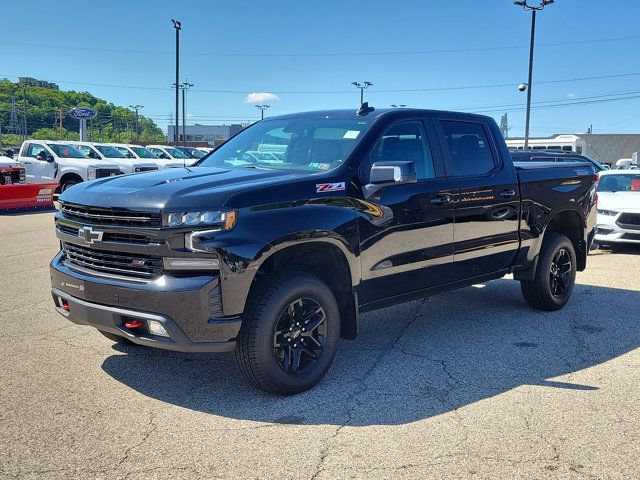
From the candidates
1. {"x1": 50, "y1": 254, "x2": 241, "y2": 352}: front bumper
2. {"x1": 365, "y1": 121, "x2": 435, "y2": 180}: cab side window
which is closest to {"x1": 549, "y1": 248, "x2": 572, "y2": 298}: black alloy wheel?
{"x1": 365, "y1": 121, "x2": 435, "y2": 180}: cab side window

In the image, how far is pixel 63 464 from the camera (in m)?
3.24

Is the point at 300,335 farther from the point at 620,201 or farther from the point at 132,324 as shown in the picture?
the point at 620,201

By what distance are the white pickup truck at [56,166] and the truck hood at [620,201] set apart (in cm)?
1423

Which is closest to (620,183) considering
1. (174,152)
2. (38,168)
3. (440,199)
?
(440,199)

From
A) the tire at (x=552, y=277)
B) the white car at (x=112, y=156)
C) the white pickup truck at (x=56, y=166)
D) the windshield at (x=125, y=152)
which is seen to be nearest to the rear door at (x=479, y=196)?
the tire at (x=552, y=277)

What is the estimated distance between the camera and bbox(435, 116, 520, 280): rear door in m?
5.35

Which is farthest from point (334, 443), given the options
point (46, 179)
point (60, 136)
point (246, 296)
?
point (60, 136)

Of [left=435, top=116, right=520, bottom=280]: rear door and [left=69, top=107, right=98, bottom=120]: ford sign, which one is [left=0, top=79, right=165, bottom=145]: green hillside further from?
Result: [left=435, top=116, right=520, bottom=280]: rear door

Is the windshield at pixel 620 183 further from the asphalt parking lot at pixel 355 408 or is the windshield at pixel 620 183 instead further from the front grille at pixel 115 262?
the front grille at pixel 115 262

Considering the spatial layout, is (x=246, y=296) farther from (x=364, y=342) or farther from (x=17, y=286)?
(x=17, y=286)

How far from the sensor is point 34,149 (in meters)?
20.0

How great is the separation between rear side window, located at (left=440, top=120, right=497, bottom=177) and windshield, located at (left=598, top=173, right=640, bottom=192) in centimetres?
724

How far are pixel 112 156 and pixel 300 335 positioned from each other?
20613 mm

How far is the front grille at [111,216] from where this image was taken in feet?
12.4
